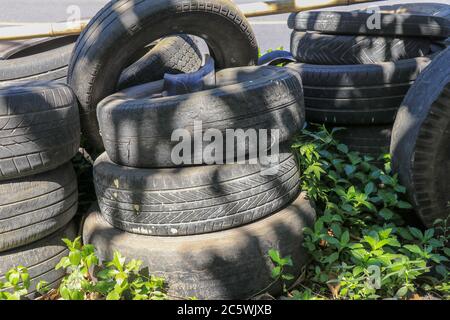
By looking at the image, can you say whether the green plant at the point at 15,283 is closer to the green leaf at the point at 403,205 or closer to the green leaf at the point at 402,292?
the green leaf at the point at 402,292

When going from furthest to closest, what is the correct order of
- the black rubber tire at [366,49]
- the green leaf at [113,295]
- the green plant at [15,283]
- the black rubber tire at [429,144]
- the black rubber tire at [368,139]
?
the black rubber tire at [366,49], the black rubber tire at [368,139], the black rubber tire at [429,144], the green plant at [15,283], the green leaf at [113,295]

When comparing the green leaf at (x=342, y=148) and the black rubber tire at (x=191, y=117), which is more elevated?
the black rubber tire at (x=191, y=117)

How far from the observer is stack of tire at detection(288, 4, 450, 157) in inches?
127

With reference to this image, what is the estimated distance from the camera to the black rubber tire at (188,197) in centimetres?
240

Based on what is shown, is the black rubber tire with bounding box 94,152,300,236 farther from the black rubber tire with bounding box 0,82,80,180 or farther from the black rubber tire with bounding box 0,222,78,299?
the black rubber tire with bounding box 0,222,78,299

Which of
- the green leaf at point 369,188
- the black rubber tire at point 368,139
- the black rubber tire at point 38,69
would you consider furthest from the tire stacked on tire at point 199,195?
the black rubber tire at point 38,69

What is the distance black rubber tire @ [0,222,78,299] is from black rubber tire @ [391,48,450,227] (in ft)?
6.57

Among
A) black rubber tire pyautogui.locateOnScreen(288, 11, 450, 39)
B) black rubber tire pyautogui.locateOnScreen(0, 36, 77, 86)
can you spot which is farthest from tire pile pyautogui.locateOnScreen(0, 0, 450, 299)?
black rubber tire pyautogui.locateOnScreen(0, 36, 77, 86)

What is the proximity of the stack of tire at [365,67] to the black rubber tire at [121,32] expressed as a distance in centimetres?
68

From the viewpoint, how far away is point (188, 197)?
2.39 metres

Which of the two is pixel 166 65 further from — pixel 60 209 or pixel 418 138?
pixel 418 138

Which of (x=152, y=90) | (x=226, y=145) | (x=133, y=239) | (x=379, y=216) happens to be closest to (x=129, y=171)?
(x=133, y=239)

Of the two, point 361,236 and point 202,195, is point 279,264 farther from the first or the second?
point 361,236

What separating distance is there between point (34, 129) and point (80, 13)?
28.7 ft
